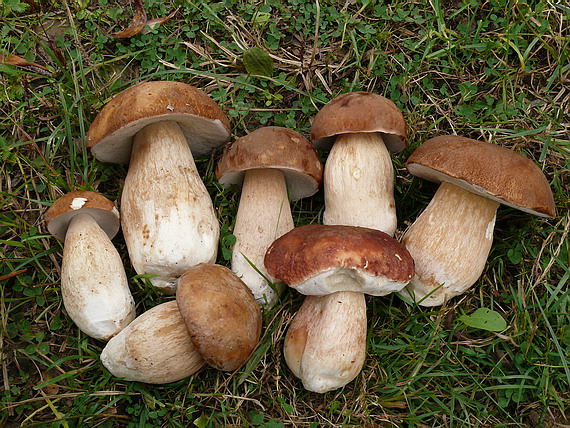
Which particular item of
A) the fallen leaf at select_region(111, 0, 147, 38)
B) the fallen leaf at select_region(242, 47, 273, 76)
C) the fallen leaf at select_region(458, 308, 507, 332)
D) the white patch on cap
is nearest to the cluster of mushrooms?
the white patch on cap

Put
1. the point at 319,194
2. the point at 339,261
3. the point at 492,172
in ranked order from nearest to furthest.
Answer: the point at 339,261, the point at 492,172, the point at 319,194

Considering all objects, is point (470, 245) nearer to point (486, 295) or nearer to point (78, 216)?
point (486, 295)

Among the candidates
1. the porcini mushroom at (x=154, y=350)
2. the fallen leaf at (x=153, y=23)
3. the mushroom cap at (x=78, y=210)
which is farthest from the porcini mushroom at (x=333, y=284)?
the fallen leaf at (x=153, y=23)

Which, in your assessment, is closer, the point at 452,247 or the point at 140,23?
the point at 452,247

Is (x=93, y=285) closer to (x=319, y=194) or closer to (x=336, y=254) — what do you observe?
(x=336, y=254)

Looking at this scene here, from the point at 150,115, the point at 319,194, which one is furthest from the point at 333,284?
the point at 150,115

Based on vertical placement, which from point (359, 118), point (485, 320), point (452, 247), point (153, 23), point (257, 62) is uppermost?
point (153, 23)

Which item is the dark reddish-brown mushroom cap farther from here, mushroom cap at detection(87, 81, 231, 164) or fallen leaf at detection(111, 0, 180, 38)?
fallen leaf at detection(111, 0, 180, 38)

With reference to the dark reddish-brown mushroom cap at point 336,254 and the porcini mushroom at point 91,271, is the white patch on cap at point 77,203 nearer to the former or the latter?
the porcini mushroom at point 91,271
